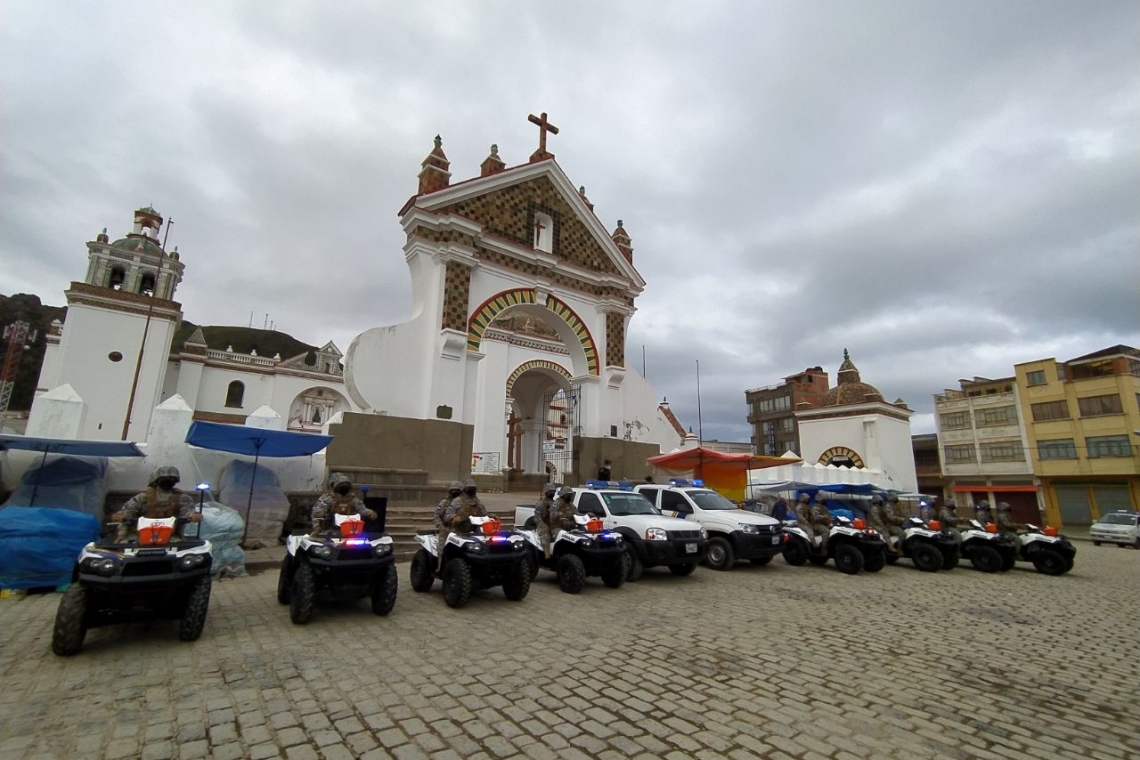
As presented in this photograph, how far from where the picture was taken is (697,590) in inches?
337

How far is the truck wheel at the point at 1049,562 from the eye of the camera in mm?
11664

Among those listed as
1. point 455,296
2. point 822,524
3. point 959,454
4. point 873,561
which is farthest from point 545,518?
point 959,454

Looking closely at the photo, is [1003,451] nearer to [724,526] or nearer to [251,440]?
[724,526]

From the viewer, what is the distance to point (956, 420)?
1522 inches

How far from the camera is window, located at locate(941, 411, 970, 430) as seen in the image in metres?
38.1

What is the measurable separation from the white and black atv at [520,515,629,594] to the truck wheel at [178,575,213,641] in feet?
13.2

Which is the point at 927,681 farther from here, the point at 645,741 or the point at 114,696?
the point at 114,696

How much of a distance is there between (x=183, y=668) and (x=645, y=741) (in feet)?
12.9

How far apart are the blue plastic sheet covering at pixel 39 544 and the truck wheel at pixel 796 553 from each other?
12.5 m

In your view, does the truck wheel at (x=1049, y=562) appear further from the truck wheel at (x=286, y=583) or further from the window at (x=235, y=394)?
the window at (x=235, y=394)

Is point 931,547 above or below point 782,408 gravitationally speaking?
below

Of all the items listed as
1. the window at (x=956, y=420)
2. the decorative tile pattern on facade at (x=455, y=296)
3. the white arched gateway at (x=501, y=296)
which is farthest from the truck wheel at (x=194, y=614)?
the window at (x=956, y=420)

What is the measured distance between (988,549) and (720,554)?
6.38m

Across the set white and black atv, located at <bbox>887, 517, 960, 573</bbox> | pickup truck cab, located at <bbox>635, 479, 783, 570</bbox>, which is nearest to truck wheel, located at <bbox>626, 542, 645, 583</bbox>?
pickup truck cab, located at <bbox>635, 479, 783, 570</bbox>
